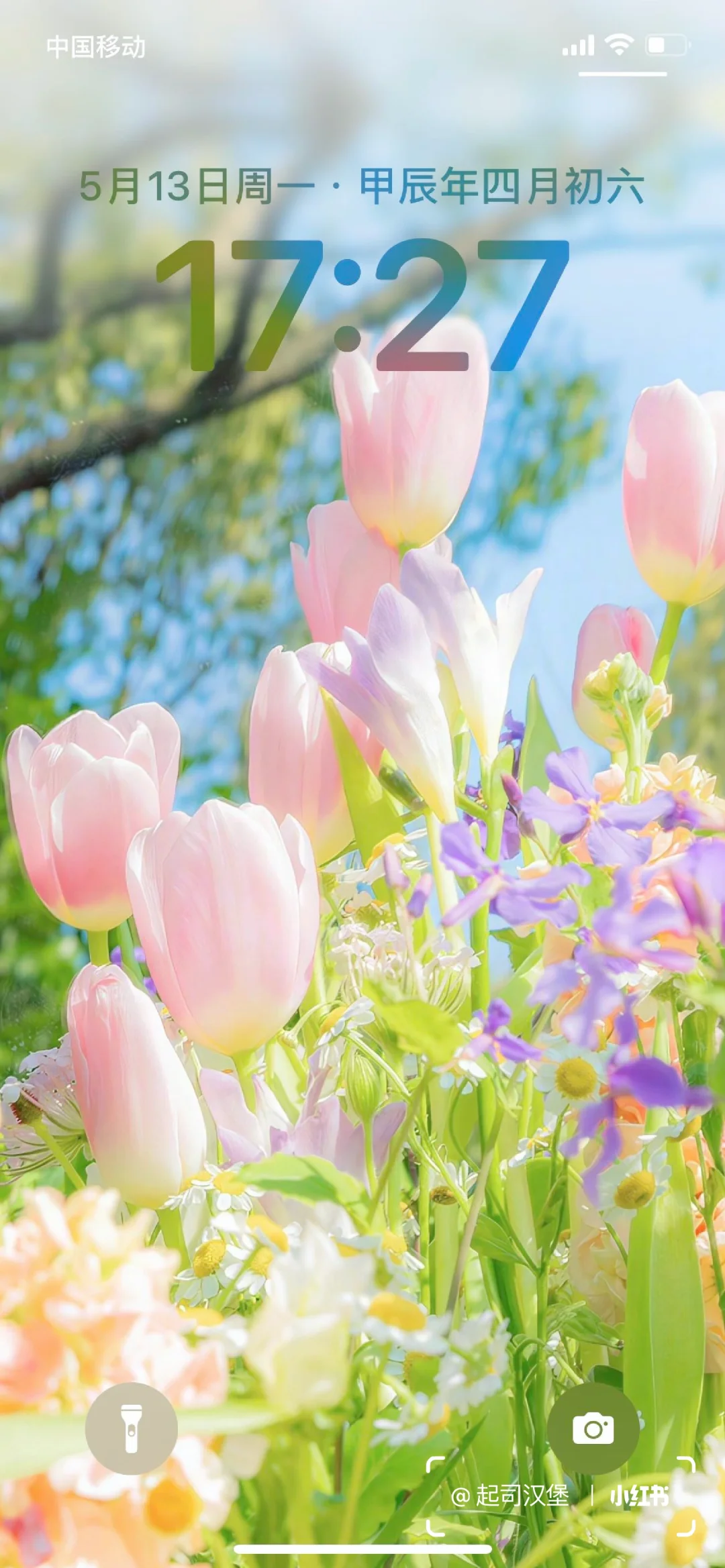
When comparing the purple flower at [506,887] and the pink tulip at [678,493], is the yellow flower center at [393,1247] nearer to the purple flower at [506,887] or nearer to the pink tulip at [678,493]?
the purple flower at [506,887]

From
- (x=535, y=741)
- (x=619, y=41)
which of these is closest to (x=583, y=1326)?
(x=535, y=741)

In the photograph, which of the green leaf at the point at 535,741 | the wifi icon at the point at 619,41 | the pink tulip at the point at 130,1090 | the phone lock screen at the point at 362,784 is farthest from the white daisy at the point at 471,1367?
the wifi icon at the point at 619,41

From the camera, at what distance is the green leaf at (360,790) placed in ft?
1.46

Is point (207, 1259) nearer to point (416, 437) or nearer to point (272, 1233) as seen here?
point (272, 1233)

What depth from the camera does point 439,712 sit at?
408 millimetres

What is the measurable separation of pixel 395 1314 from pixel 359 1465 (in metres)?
0.04

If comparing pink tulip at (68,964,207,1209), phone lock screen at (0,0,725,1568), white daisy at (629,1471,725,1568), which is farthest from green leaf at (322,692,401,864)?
white daisy at (629,1471,725,1568)

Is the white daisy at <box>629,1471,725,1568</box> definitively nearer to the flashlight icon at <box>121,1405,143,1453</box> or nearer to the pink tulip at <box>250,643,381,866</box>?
the flashlight icon at <box>121,1405,143,1453</box>

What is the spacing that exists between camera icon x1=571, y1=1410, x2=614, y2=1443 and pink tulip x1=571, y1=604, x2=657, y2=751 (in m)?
0.23

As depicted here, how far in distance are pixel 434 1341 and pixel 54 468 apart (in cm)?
38

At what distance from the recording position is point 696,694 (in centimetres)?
54

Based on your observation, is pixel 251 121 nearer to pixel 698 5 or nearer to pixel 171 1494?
pixel 698 5

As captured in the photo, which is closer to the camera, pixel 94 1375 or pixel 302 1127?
pixel 94 1375

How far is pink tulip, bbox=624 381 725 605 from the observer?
47cm
